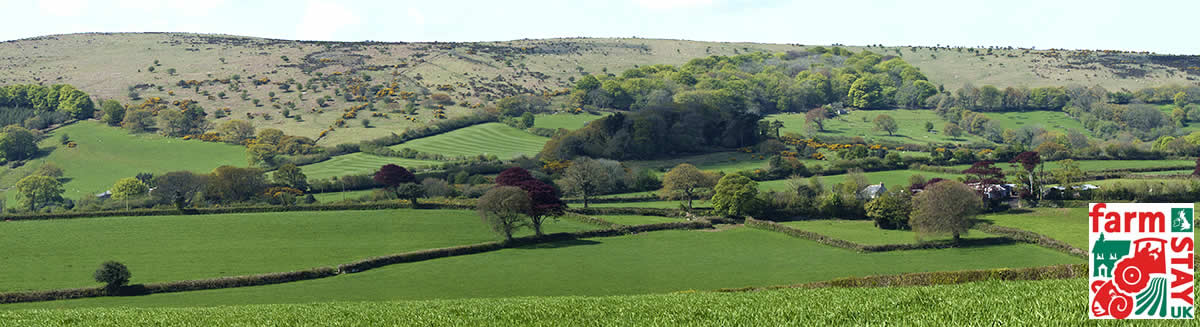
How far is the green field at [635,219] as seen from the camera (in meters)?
87.1

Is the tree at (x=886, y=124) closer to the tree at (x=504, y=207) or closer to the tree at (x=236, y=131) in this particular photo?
the tree at (x=236, y=131)

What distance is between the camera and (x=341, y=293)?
2179 inches

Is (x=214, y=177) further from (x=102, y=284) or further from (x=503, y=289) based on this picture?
(x=503, y=289)

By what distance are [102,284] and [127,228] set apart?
24.6 metres

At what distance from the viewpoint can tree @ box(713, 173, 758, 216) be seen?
8838cm

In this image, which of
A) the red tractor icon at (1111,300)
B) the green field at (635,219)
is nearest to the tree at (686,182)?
the green field at (635,219)

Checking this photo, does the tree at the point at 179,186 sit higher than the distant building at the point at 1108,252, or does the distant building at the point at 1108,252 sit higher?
the distant building at the point at 1108,252

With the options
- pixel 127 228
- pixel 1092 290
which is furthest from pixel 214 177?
pixel 1092 290

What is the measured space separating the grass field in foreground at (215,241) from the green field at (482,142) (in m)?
65.2

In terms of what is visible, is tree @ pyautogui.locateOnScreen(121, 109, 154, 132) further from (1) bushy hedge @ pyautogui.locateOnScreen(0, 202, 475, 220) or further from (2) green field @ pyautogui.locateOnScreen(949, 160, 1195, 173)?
(2) green field @ pyautogui.locateOnScreen(949, 160, 1195, 173)

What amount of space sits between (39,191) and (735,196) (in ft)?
294

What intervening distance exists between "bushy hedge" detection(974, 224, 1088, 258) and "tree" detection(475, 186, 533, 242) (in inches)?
1594

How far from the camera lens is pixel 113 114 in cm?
17575

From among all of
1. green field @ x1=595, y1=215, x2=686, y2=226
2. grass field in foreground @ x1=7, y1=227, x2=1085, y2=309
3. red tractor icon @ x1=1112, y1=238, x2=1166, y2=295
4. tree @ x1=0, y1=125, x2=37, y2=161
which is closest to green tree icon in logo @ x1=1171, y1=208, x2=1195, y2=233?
red tractor icon @ x1=1112, y1=238, x2=1166, y2=295
